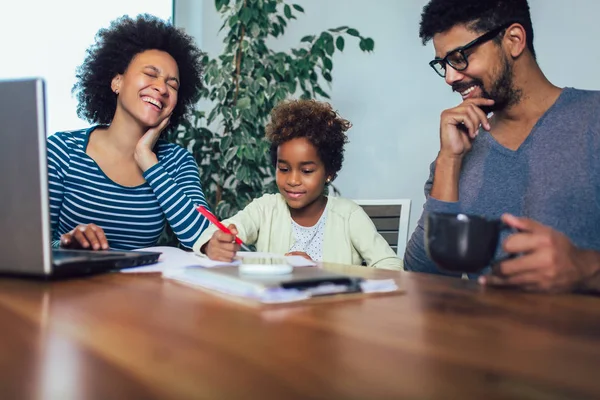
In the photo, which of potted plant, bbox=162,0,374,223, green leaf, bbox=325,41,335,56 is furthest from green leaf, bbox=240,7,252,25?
green leaf, bbox=325,41,335,56

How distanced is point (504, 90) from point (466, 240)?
70 centimetres

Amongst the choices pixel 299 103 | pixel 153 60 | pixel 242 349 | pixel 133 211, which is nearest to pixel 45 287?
pixel 242 349

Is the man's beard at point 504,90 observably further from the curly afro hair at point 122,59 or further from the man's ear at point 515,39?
the curly afro hair at point 122,59

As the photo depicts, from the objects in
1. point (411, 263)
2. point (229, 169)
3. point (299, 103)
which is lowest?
point (411, 263)

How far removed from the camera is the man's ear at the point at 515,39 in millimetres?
1339

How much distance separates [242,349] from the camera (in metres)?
0.50

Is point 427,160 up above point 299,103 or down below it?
below

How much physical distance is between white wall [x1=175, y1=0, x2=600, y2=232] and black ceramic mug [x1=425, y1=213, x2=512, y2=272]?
2187mm

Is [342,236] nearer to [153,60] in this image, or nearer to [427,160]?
[153,60]

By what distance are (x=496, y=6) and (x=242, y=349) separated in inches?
44.2

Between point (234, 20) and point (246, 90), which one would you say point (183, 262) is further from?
point (234, 20)

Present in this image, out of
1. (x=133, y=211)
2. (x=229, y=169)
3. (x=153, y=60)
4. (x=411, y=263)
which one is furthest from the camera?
(x=229, y=169)

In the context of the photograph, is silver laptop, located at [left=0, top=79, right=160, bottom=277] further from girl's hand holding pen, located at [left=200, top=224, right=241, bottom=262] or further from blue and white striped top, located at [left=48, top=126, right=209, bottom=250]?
blue and white striped top, located at [left=48, top=126, right=209, bottom=250]

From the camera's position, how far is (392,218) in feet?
6.35
